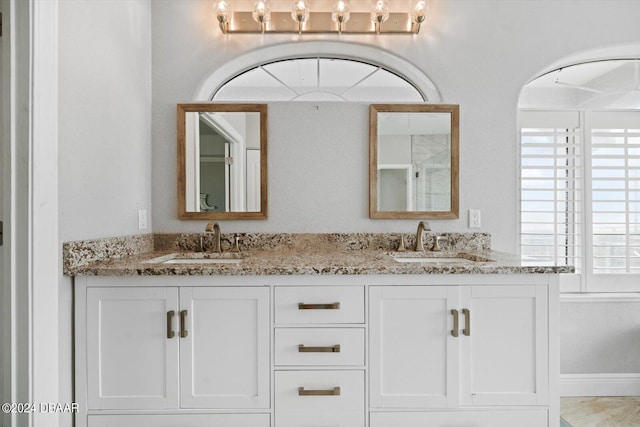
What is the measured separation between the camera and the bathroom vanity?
1.54 m

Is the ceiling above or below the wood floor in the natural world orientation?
above

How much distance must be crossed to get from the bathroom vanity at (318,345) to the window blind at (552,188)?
916 mm

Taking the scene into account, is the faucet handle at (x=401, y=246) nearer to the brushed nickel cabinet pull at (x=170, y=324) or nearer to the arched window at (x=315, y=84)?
the arched window at (x=315, y=84)

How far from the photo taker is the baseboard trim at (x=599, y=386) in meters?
2.33

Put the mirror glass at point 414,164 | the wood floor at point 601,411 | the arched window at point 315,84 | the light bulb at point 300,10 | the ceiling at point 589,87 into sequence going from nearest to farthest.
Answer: the wood floor at point 601,411
the light bulb at point 300,10
the mirror glass at point 414,164
the arched window at point 315,84
the ceiling at point 589,87

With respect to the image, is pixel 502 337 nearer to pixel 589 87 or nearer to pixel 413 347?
pixel 413 347

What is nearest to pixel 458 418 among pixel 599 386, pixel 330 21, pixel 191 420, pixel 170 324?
pixel 191 420

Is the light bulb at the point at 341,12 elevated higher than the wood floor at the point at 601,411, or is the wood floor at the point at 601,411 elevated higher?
the light bulb at the point at 341,12

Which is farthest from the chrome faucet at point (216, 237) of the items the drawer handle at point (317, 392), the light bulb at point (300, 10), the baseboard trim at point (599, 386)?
the baseboard trim at point (599, 386)

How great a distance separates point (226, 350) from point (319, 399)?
1.43 feet

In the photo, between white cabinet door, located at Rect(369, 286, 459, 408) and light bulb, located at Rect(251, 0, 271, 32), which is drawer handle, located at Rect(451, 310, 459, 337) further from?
light bulb, located at Rect(251, 0, 271, 32)

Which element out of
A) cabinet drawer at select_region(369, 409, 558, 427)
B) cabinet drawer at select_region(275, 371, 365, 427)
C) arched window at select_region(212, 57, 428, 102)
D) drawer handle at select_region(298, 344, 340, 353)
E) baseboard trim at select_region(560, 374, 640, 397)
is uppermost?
arched window at select_region(212, 57, 428, 102)

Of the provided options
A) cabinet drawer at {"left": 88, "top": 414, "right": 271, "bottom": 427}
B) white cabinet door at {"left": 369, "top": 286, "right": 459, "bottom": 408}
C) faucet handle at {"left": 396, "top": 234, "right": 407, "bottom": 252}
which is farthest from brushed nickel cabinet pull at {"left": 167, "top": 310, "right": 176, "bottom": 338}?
faucet handle at {"left": 396, "top": 234, "right": 407, "bottom": 252}

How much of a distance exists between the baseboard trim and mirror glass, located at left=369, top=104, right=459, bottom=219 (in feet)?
4.24
